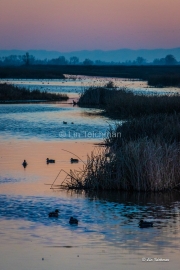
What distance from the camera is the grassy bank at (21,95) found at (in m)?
48.7

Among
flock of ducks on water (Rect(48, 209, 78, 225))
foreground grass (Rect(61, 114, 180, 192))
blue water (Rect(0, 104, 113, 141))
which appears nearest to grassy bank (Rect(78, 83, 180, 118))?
blue water (Rect(0, 104, 113, 141))

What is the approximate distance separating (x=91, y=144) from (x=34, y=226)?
1157 centimetres

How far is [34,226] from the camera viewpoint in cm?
1123

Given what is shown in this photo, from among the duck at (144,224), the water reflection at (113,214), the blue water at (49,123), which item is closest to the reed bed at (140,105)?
the blue water at (49,123)

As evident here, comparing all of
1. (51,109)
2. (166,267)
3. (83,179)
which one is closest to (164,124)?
(83,179)

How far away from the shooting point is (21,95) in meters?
49.4

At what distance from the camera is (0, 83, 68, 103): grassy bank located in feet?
160

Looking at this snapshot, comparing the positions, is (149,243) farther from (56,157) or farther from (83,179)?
(56,157)

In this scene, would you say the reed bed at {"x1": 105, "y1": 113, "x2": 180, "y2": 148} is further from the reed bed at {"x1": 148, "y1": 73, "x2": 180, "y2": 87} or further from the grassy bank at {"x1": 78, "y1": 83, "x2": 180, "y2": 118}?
the reed bed at {"x1": 148, "y1": 73, "x2": 180, "y2": 87}

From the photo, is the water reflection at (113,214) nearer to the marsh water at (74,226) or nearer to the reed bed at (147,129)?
the marsh water at (74,226)

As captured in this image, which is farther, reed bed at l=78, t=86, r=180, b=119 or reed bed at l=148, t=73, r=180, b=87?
reed bed at l=148, t=73, r=180, b=87

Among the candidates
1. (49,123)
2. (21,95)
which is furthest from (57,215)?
(21,95)

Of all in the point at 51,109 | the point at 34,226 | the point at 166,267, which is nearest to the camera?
the point at 166,267

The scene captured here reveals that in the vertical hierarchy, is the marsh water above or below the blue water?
above
